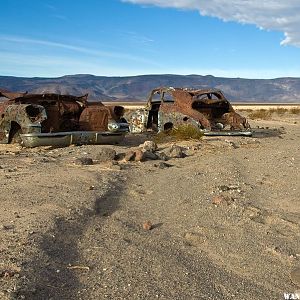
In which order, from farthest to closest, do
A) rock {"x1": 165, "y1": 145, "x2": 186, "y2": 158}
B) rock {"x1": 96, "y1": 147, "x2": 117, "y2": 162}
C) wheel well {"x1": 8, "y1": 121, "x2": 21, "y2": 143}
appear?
wheel well {"x1": 8, "y1": 121, "x2": 21, "y2": 143}, rock {"x1": 165, "y1": 145, "x2": 186, "y2": 158}, rock {"x1": 96, "y1": 147, "x2": 117, "y2": 162}

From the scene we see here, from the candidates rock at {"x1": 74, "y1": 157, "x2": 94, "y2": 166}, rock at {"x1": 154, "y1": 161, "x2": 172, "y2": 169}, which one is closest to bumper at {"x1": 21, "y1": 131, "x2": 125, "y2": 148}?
rock at {"x1": 74, "y1": 157, "x2": 94, "y2": 166}

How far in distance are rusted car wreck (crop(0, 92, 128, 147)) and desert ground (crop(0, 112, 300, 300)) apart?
7.08 feet

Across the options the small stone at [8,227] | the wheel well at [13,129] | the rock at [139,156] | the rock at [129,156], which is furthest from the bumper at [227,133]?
the small stone at [8,227]

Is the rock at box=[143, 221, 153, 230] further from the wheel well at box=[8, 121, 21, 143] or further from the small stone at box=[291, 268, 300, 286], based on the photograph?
the wheel well at box=[8, 121, 21, 143]

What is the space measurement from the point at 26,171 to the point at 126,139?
6.73 m

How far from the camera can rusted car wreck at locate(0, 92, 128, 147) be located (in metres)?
11.6

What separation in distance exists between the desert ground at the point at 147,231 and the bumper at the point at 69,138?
1988 millimetres

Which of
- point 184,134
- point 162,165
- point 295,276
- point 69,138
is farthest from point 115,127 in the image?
point 295,276

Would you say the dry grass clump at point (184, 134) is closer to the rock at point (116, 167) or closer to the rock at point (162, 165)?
the rock at point (162, 165)

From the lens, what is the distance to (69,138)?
12.0m

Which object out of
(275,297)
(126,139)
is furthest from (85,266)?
(126,139)

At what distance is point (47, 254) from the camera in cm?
437

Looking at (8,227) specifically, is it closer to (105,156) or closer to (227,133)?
(105,156)

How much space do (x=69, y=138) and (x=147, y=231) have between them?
22.9 feet
